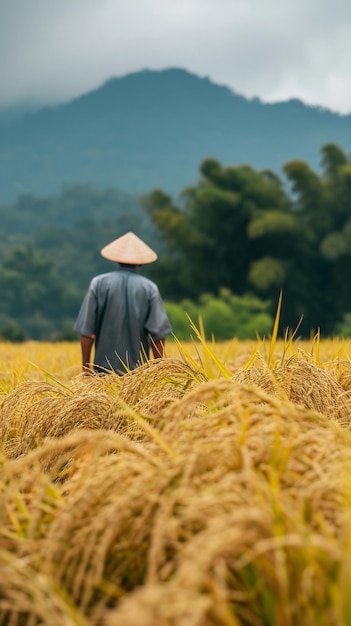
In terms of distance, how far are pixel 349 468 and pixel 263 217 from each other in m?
33.3

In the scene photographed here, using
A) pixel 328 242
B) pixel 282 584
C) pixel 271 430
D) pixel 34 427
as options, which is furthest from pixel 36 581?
pixel 328 242

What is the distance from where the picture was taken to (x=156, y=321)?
16.1ft

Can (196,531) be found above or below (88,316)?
above

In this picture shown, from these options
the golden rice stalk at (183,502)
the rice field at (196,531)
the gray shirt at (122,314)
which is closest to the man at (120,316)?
the gray shirt at (122,314)

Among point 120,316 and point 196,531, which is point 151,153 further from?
point 196,531

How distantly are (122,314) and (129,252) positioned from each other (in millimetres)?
390

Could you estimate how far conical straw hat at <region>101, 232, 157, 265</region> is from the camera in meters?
5.01

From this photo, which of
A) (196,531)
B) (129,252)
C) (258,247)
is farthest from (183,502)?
(258,247)

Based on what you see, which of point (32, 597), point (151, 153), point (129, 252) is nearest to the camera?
point (32, 597)

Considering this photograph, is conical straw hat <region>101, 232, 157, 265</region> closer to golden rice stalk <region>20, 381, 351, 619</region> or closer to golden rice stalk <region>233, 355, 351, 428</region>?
golden rice stalk <region>233, 355, 351, 428</region>

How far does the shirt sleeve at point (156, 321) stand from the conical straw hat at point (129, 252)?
210 mm

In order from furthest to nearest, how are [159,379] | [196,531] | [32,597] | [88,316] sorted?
[88,316] < [159,379] < [196,531] < [32,597]

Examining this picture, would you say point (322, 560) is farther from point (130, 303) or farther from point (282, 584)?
Answer: point (130, 303)

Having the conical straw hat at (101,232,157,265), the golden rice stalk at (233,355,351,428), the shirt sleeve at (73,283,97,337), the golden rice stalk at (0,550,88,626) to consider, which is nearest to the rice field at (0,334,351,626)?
the golden rice stalk at (0,550,88,626)
